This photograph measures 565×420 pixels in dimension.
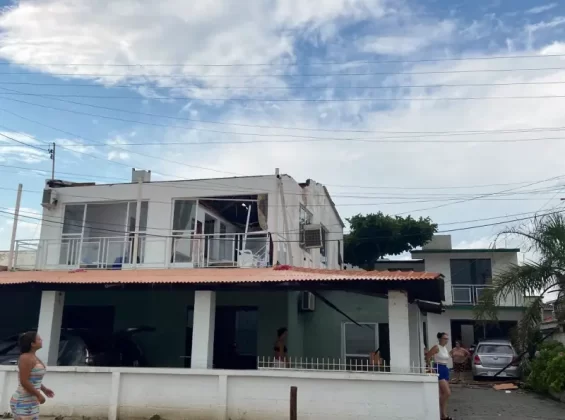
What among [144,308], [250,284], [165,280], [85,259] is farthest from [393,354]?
[85,259]

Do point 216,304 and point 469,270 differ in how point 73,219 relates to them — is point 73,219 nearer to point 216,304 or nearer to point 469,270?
point 216,304

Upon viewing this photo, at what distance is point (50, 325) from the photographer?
11312 mm

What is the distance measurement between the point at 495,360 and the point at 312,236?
7.49 metres

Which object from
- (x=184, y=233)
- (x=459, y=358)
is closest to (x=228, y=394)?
(x=184, y=233)

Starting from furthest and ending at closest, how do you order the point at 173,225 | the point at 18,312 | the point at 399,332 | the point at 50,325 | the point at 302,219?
the point at 302,219, the point at 173,225, the point at 18,312, the point at 50,325, the point at 399,332

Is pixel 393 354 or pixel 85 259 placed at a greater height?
pixel 85 259

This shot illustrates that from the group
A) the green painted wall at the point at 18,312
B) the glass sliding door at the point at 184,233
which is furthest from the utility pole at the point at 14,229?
the glass sliding door at the point at 184,233

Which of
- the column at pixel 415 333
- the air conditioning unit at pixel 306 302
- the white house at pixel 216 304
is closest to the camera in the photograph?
the white house at pixel 216 304

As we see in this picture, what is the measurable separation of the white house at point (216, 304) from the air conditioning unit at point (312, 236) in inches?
1.6

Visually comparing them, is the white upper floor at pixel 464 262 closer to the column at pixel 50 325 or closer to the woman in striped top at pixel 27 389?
the column at pixel 50 325

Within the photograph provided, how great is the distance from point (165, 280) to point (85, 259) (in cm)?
594

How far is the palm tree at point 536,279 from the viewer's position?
12719 mm

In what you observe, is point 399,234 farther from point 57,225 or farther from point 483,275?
point 57,225

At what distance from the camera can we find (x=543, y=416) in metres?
10.4
